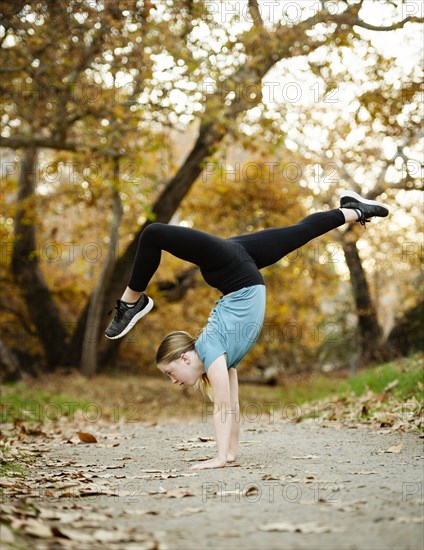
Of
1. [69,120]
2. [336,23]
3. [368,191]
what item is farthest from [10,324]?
[336,23]

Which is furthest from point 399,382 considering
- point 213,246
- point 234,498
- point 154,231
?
point 234,498

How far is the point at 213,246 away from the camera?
4.22 m

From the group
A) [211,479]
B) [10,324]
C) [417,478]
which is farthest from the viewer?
[10,324]

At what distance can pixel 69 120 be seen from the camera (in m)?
10.2

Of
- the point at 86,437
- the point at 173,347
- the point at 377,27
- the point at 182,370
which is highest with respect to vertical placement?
the point at 377,27

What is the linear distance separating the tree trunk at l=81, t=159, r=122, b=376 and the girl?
9.75m

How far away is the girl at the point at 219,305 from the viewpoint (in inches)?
164

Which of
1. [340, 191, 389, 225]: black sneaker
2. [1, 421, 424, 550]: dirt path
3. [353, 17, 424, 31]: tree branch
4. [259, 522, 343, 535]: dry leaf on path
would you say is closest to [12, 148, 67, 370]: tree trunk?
[353, 17, 424, 31]: tree branch

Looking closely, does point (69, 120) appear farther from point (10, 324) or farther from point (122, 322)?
point (10, 324)

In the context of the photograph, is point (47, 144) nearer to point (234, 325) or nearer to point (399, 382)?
point (399, 382)

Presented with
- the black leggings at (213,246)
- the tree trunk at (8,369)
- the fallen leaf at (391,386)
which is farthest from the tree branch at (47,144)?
the black leggings at (213,246)

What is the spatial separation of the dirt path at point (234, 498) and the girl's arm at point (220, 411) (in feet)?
0.39

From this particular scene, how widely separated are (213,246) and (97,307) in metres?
11.0

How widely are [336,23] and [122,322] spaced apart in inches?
307
